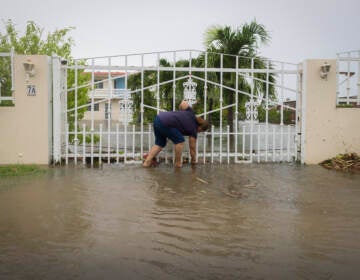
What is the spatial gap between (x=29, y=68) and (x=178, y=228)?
536 cm

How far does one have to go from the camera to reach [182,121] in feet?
25.2

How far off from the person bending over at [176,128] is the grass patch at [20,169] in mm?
2062

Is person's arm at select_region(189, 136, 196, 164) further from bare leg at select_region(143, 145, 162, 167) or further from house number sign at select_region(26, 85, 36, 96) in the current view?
Result: house number sign at select_region(26, 85, 36, 96)

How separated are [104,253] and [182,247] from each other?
2.07 feet

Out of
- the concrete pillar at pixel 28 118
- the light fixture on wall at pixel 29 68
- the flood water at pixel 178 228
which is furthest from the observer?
the concrete pillar at pixel 28 118

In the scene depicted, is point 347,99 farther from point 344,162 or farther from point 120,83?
point 120,83

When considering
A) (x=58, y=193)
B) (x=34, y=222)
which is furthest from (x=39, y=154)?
(x=34, y=222)

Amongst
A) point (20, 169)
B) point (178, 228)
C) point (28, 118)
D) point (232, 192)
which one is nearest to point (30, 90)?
point (28, 118)

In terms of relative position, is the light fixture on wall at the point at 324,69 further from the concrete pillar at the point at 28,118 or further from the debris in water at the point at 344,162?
the concrete pillar at the point at 28,118

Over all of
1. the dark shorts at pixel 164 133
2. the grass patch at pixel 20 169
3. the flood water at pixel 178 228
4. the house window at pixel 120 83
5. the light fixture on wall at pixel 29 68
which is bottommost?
the flood water at pixel 178 228

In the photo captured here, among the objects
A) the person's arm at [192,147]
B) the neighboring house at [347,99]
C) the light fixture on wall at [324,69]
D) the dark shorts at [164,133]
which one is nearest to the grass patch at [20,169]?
the dark shorts at [164,133]

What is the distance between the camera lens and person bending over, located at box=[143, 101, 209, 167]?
7609 millimetres

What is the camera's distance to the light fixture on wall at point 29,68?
24.7 feet

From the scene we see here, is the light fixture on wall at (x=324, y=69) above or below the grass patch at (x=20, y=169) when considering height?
above
